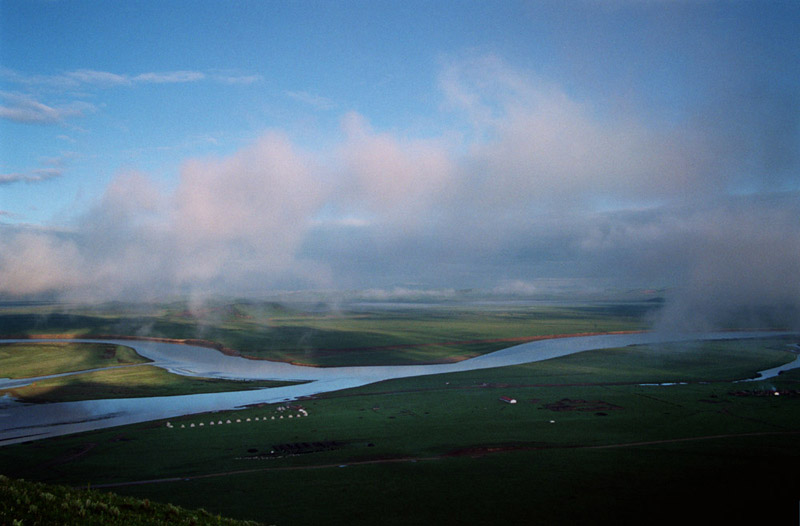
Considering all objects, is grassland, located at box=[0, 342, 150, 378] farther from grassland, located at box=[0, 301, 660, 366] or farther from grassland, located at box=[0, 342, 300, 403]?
grassland, located at box=[0, 301, 660, 366]

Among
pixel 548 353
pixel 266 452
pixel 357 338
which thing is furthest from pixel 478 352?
pixel 266 452

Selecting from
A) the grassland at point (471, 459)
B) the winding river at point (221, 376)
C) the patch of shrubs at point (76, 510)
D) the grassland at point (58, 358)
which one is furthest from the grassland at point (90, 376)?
the patch of shrubs at point (76, 510)

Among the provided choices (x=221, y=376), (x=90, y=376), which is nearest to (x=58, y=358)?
(x=90, y=376)

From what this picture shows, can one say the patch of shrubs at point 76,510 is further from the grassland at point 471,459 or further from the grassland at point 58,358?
the grassland at point 58,358

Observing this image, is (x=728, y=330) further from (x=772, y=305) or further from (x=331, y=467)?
(x=331, y=467)

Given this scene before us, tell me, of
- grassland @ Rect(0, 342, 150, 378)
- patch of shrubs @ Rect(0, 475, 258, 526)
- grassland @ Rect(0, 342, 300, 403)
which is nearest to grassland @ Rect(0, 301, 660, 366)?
grassland @ Rect(0, 342, 150, 378)

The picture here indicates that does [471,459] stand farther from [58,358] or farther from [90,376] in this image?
[58,358]
